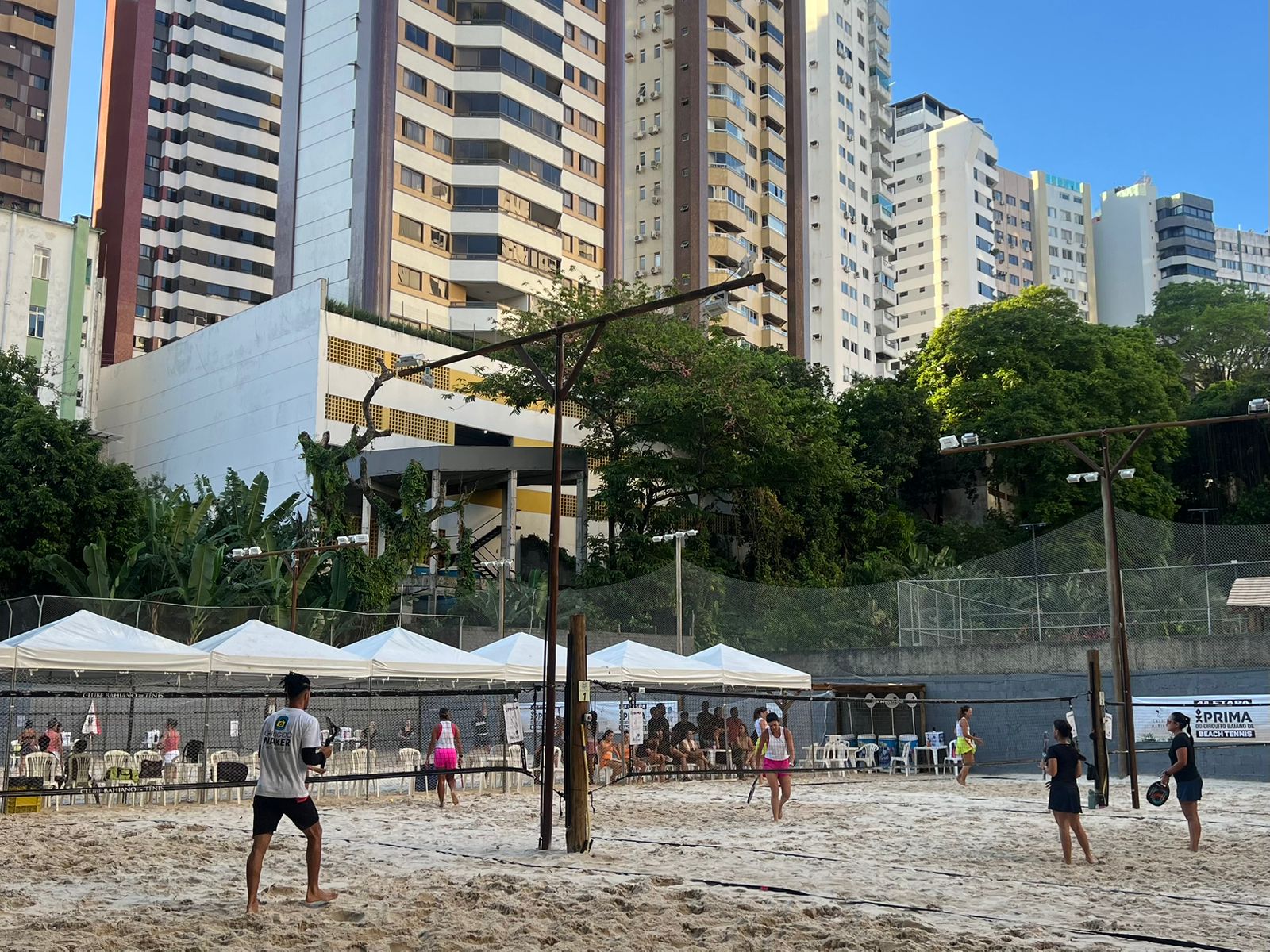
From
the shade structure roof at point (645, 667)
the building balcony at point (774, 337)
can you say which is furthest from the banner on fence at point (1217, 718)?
the building balcony at point (774, 337)

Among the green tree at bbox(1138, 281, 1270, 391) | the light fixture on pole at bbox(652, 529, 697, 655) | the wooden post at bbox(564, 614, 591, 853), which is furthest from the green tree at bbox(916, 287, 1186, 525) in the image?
the wooden post at bbox(564, 614, 591, 853)

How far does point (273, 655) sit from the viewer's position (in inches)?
907

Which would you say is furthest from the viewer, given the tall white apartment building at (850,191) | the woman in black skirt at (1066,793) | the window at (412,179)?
the tall white apartment building at (850,191)

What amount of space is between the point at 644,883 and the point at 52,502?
34.6 m

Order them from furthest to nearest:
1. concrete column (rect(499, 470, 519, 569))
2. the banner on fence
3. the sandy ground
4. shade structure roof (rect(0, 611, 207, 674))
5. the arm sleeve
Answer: concrete column (rect(499, 470, 519, 569)) → the banner on fence → shade structure roof (rect(0, 611, 207, 674)) → the arm sleeve → the sandy ground

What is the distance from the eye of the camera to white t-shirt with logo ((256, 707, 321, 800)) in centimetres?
1022

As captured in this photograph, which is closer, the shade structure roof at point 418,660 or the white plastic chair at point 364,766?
the white plastic chair at point 364,766

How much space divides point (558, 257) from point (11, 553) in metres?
36.0

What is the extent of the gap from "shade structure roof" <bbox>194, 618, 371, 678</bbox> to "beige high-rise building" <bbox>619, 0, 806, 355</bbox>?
202 ft

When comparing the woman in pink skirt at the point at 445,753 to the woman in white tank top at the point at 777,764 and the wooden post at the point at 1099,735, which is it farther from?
the wooden post at the point at 1099,735

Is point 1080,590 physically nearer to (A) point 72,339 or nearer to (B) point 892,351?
(A) point 72,339

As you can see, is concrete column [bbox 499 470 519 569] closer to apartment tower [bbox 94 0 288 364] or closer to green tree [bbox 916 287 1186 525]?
green tree [bbox 916 287 1186 525]

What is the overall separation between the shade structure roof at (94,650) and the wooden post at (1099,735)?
585 inches

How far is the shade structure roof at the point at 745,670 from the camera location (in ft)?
94.8
